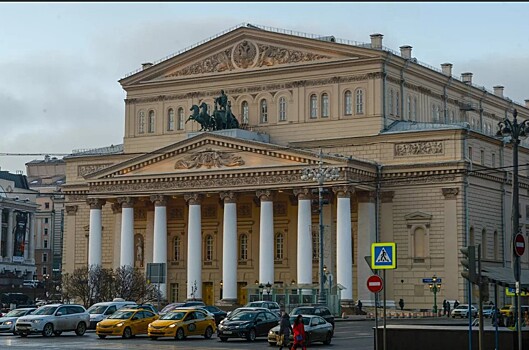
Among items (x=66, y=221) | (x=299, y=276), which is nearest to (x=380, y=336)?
(x=299, y=276)

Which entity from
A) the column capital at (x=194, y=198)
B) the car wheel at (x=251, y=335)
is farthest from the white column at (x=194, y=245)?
the car wheel at (x=251, y=335)

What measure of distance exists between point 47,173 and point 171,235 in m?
93.9

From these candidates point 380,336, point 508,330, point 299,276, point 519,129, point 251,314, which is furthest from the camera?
point 299,276

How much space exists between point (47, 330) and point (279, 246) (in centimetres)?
3453

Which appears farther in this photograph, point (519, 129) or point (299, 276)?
point (299, 276)

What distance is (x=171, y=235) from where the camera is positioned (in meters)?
89.4

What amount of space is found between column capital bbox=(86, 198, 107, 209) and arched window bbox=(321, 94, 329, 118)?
732 inches

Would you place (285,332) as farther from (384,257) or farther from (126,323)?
(126,323)

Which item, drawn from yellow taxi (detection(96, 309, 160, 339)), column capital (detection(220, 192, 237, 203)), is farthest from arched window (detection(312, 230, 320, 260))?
yellow taxi (detection(96, 309, 160, 339))

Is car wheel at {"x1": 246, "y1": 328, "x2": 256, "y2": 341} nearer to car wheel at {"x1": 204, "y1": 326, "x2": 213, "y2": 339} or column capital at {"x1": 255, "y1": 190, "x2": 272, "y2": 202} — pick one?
car wheel at {"x1": 204, "y1": 326, "x2": 213, "y2": 339}

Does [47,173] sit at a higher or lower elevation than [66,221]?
higher

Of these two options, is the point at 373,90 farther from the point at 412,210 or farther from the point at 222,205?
the point at 222,205

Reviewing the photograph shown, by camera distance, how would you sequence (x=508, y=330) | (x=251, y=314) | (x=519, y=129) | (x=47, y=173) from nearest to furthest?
(x=508, y=330)
(x=519, y=129)
(x=251, y=314)
(x=47, y=173)

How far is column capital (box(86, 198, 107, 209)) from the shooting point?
87125mm
